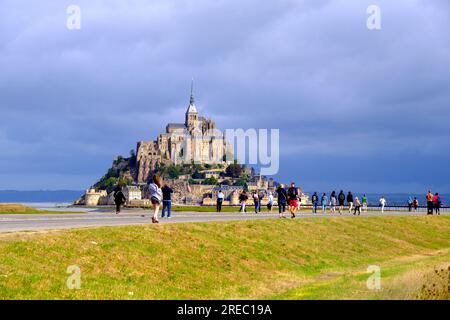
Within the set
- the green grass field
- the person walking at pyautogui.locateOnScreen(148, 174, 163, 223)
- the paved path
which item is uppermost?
the person walking at pyautogui.locateOnScreen(148, 174, 163, 223)

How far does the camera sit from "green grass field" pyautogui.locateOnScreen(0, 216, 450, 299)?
57.2 ft

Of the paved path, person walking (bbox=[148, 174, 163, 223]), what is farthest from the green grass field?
the paved path

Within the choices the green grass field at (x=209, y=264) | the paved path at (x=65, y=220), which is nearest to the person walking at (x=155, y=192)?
the green grass field at (x=209, y=264)

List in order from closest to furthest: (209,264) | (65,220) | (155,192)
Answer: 1. (209,264)
2. (155,192)
3. (65,220)

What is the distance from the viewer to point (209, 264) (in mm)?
23500

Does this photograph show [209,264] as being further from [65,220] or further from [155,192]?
[65,220]

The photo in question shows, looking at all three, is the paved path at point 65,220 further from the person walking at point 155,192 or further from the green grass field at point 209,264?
the green grass field at point 209,264

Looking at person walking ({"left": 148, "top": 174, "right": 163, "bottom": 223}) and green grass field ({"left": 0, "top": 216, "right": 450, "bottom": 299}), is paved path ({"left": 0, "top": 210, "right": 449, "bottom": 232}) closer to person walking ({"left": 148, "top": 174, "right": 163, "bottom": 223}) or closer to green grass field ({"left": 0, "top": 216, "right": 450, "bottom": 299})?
person walking ({"left": 148, "top": 174, "right": 163, "bottom": 223})

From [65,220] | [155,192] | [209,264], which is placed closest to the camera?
[209,264]

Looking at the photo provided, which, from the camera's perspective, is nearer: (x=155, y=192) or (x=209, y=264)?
(x=209, y=264)

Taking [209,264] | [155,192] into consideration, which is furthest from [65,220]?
[209,264]
